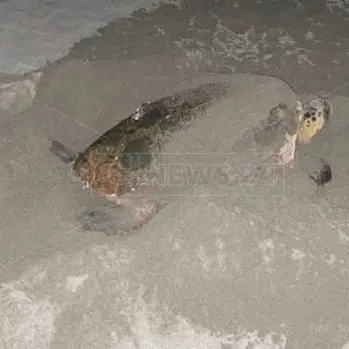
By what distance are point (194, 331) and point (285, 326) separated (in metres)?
0.18

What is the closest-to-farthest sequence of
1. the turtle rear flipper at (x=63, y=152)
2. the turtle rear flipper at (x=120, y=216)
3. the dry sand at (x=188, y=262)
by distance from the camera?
the dry sand at (x=188, y=262) < the turtle rear flipper at (x=120, y=216) < the turtle rear flipper at (x=63, y=152)

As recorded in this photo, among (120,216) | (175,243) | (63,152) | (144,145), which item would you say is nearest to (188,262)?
(175,243)

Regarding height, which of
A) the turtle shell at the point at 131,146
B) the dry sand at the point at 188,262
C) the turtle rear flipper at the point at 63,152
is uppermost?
the turtle shell at the point at 131,146

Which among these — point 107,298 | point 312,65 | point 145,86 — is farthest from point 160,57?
point 107,298

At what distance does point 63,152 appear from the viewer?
165 centimetres

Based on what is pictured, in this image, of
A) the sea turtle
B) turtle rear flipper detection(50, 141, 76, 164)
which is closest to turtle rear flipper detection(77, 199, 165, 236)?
the sea turtle

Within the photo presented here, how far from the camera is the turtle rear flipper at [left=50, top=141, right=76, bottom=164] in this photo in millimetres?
1623

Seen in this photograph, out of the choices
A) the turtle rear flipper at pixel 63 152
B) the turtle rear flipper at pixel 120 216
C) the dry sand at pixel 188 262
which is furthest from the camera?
the turtle rear flipper at pixel 63 152

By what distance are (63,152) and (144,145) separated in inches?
8.5

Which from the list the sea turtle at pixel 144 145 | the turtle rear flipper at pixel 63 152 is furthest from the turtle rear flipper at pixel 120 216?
the turtle rear flipper at pixel 63 152

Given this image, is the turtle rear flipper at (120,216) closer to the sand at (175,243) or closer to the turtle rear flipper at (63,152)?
the sand at (175,243)

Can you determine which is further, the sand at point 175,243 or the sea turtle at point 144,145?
the sea turtle at point 144,145

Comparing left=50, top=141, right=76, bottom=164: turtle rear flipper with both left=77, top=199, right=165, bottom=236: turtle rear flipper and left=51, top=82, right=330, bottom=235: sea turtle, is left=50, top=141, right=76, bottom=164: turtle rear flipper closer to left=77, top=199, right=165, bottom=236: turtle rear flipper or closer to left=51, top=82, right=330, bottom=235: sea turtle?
left=51, top=82, right=330, bottom=235: sea turtle

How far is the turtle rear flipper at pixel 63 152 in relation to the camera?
5.32 ft
